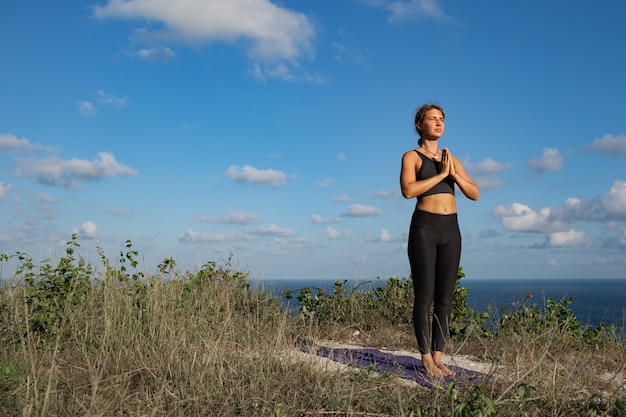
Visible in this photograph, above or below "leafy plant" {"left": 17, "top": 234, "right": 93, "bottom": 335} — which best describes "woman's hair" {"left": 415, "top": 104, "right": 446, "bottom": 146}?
above

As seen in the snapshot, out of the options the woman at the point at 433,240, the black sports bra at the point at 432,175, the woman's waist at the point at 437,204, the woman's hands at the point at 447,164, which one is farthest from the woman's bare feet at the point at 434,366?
the woman's hands at the point at 447,164

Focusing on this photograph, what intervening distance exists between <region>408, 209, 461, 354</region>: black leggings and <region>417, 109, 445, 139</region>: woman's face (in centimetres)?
73

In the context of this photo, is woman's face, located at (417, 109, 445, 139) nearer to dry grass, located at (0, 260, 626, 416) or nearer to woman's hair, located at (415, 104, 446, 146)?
woman's hair, located at (415, 104, 446, 146)

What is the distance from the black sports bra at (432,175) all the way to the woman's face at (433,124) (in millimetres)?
222

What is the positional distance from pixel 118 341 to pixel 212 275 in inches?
144

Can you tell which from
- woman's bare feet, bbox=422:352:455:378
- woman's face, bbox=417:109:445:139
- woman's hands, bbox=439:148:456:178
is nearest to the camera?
woman's bare feet, bbox=422:352:455:378

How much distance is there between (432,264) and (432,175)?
771mm

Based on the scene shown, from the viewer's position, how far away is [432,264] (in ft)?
14.5

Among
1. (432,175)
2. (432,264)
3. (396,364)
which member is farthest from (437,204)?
(396,364)

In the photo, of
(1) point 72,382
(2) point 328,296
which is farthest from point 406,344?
(1) point 72,382

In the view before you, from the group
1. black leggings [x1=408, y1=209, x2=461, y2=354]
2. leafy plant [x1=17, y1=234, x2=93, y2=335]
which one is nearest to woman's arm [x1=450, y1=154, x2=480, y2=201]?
black leggings [x1=408, y1=209, x2=461, y2=354]

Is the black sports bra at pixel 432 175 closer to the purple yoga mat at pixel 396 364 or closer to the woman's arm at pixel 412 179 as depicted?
the woman's arm at pixel 412 179

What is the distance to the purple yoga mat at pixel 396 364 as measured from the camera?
4.17 metres

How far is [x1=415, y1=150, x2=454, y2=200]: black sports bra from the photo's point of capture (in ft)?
14.7
